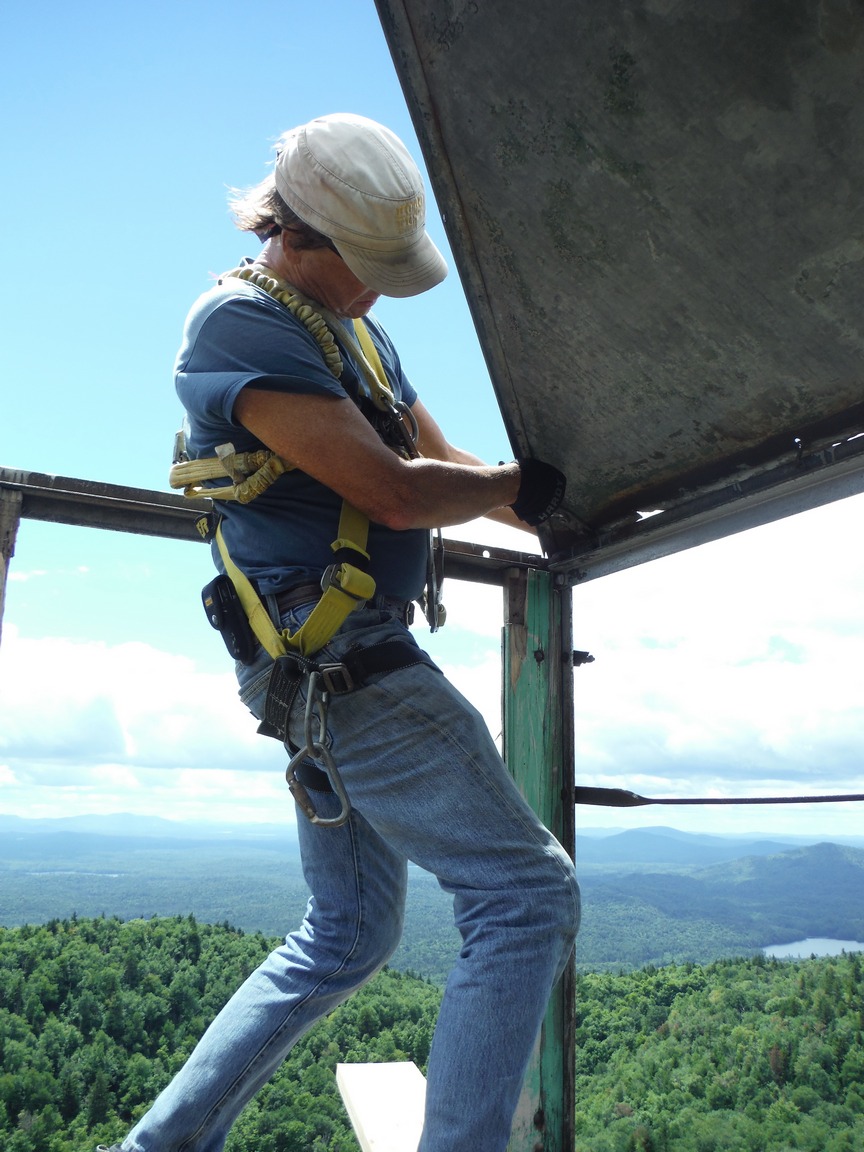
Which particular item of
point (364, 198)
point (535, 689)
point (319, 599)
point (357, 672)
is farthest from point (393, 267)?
point (535, 689)

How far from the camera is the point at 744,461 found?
2.00 meters

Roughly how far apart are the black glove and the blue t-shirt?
27cm

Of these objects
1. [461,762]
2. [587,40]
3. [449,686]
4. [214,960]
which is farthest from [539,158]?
[214,960]

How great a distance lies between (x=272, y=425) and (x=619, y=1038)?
5812 mm

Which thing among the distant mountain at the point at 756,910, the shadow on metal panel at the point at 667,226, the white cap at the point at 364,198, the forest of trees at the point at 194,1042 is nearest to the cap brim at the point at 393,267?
the white cap at the point at 364,198

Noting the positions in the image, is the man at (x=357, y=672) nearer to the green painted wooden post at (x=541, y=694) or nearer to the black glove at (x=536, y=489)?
the black glove at (x=536, y=489)

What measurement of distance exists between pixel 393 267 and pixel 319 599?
0.69 m

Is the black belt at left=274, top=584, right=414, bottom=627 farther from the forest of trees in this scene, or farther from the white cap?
the forest of trees

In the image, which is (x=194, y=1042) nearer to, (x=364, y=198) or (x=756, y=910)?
(x=364, y=198)

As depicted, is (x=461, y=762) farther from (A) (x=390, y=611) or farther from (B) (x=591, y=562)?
(B) (x=591, y=562)

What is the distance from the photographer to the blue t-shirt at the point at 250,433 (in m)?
1.55

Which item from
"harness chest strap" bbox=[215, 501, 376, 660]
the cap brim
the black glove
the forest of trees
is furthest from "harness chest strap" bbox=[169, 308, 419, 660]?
the forest of trees

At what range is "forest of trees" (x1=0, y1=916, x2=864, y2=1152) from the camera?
343cm

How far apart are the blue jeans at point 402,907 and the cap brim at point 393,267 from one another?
0.67 m
